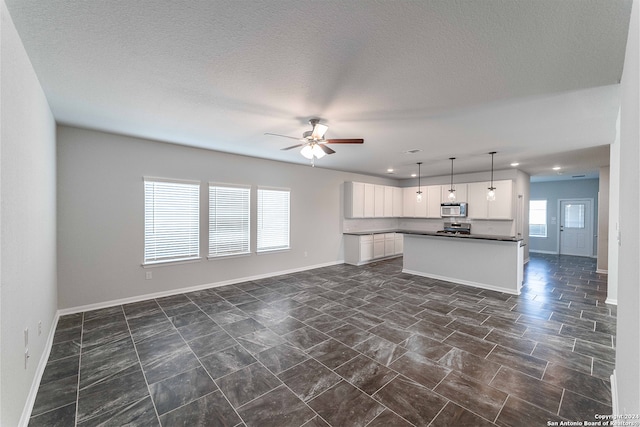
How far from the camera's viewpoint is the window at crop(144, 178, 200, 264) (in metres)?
4.46

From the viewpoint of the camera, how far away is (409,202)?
356 inches

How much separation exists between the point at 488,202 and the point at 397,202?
108 inches

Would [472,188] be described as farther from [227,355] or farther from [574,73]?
[227,355]

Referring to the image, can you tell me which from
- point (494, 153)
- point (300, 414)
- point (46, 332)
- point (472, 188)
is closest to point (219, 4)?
point (300, 414)

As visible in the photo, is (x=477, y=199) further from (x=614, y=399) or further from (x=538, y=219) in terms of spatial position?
(x=614, y=399)

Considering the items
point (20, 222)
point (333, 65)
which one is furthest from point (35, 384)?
point (333, 65)

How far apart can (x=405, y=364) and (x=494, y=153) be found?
4.54 metres

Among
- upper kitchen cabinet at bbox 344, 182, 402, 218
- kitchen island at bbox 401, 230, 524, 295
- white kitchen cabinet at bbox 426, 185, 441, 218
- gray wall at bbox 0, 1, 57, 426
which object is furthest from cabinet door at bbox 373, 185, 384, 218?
gray wall at bbox 0, 1, 57, 426

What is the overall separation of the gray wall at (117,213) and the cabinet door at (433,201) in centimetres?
553

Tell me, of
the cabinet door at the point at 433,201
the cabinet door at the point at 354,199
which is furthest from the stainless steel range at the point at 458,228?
the cabinet door at the point at 354,199

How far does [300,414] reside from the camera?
1.94 meters

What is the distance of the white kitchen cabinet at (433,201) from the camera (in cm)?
817

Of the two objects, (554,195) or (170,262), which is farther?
(554,195)

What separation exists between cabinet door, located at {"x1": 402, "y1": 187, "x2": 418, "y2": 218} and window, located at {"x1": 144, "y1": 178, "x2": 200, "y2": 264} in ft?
22.2
